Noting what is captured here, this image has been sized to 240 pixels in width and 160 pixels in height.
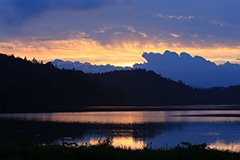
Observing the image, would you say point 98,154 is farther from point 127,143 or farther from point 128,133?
point 128,133

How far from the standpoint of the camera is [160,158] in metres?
18.4

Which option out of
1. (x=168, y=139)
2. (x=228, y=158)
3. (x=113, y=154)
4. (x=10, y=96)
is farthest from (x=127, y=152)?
(x=10, y=96)

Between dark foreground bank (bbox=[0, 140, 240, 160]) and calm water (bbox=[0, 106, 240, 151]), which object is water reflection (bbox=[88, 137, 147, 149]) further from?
dark foreground bank (bbox=[0, 140, 240, 160])

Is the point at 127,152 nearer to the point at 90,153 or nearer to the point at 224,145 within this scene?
the point at 90,153

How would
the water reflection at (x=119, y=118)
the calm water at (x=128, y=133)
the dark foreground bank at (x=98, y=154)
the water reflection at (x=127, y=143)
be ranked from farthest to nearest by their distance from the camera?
the water reflection at (x=119, y=118) → the calm water at (x=128, y=133) → the water reflection at (x=127, y=143) → the dark foreground bank at (x=98, y=154)

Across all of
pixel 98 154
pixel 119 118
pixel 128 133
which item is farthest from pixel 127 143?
pixel 119 118

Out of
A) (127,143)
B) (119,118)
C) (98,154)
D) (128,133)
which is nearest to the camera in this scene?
(98,154)

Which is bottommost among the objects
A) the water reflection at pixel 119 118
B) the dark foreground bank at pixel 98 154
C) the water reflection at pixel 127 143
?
the water reflection at pixel 119 118

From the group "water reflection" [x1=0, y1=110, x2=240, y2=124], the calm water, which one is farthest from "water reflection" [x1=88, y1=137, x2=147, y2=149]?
"water reflection" [x1=0, y1=110, x2=240, y2=124]

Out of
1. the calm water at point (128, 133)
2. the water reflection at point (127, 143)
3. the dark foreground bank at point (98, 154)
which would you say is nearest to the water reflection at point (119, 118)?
the calm water at point (128, 133)

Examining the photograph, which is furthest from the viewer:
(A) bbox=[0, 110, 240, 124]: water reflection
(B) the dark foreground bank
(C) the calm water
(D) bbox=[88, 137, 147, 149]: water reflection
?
(A) bbox=[0, 110, 240, 124]: water reflection

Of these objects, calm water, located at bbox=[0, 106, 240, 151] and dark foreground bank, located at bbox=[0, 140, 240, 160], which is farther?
calm water, located at bbox=[0, 106, 240, 151]

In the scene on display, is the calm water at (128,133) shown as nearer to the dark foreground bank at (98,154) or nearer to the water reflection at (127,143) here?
the water reflection at (127,143)

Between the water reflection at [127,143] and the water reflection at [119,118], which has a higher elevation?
the water reflection at [127,143]
